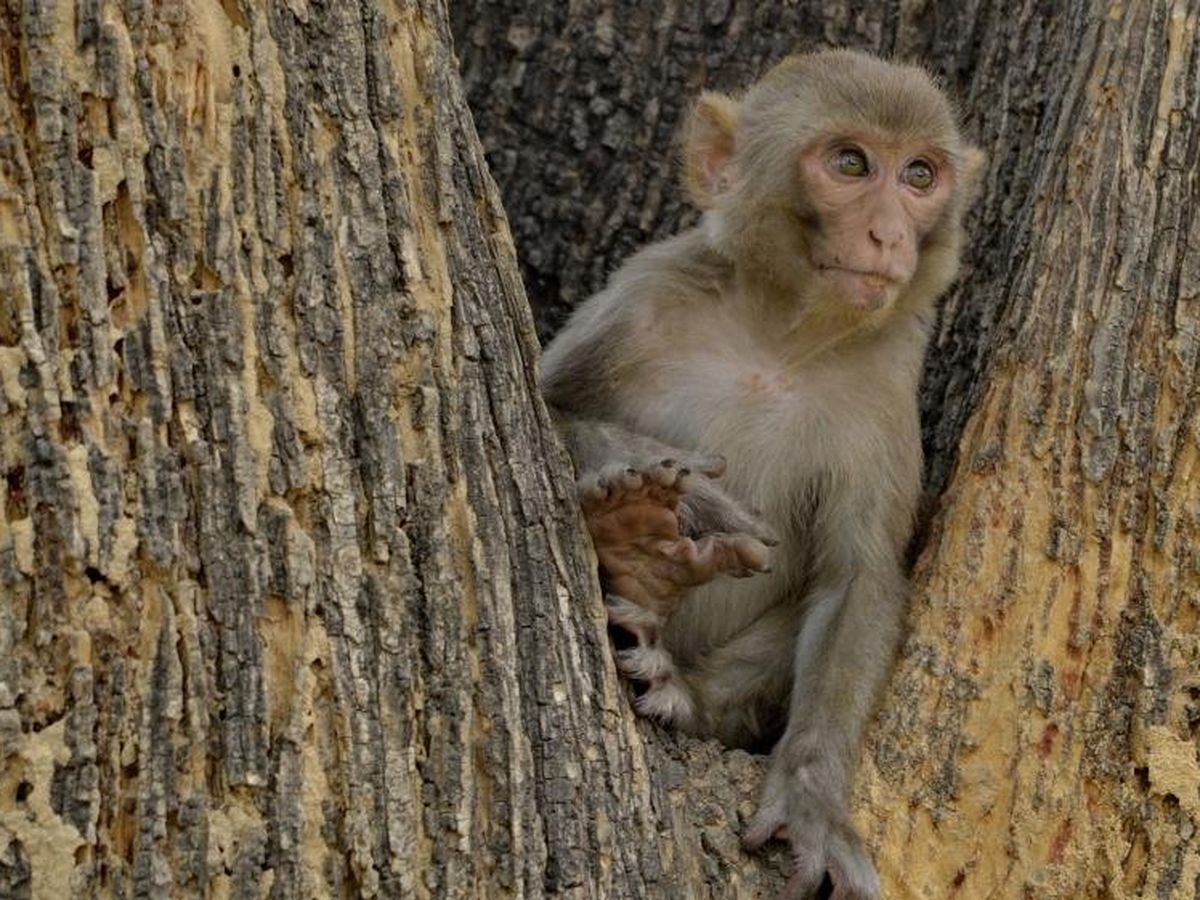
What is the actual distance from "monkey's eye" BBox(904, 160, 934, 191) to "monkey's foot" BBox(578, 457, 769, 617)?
987 millimetres

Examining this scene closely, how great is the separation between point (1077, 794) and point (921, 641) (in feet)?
1.47

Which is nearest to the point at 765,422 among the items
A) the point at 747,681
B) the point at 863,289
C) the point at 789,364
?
the point at 789,364

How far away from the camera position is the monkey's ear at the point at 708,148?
443 cm

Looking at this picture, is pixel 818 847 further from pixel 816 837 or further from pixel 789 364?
pixel 789 364

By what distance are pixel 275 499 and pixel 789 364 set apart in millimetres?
1858

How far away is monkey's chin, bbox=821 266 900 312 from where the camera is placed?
12.9 ft

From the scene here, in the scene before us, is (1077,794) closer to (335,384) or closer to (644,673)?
(644,673)

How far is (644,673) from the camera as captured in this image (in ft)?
11.8

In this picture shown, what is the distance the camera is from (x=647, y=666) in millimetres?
3604

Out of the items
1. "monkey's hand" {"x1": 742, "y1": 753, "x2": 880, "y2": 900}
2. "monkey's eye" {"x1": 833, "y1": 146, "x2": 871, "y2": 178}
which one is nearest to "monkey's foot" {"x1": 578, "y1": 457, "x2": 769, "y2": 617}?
"monkey's hand" {"x1": 742, "y1": 753, "x2": 880, "y2": 900}

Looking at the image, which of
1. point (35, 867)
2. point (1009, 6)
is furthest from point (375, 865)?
point (1009, 6)

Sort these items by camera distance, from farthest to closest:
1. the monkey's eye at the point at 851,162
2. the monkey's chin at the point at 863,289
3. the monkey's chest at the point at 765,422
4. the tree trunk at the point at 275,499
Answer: the monkey's chest at the point at 765,422
the monkey's eye at the point at 851,162
the monkey's chin at the point at 863,289
the tree trunk at the point at 275,499

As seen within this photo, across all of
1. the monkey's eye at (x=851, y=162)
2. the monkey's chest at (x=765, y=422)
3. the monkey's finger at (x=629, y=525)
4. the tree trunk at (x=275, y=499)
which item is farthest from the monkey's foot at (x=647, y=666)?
the monkey's eye at (x=851, y=162)

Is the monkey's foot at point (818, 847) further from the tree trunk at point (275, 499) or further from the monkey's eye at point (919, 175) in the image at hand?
the monkey's eye at point (919, 175)
